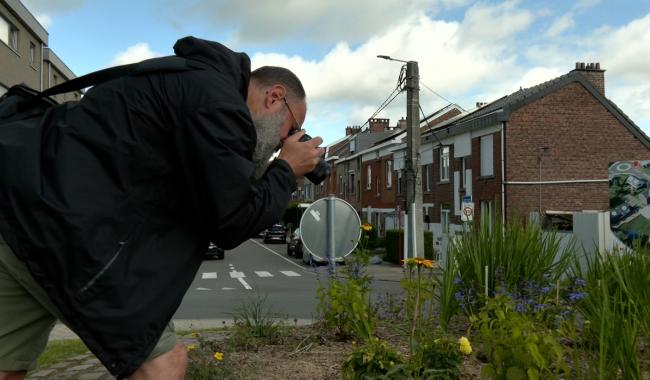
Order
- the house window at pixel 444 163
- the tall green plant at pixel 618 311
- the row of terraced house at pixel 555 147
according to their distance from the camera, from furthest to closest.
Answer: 1. the house window at pixel 444 163
2. the row of terraced house at pixel 555 147
3. the tall green plant at pixel 618 311

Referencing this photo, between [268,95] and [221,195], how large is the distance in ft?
1.87

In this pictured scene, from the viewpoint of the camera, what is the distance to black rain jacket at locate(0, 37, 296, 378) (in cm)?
181

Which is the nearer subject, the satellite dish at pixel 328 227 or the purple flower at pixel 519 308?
the purple flower at pixel 519 308

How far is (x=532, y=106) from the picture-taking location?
84.8ft

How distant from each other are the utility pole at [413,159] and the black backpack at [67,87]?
17173 mm

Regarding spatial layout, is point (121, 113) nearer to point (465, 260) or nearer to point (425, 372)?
point (425, 372)

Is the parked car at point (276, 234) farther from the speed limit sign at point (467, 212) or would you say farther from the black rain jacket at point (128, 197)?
the black rain jacket at point (128, 197)

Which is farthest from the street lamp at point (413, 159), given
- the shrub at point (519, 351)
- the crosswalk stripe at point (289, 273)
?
the shrub at point (519, 351)

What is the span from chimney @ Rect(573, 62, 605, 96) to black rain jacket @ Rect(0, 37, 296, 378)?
2813 cm

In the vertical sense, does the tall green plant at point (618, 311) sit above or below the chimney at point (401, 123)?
below

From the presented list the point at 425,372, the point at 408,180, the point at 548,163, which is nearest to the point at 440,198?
the point at 548,163

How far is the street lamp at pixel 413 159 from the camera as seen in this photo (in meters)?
19.1

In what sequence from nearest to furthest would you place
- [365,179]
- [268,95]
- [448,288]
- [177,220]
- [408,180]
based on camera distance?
[177,220]
[268,95]
[448,288]
[408,180]
[365,179]

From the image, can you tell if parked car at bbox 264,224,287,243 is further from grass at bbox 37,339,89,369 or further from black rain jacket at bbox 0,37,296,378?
black rain jacket at bbox 0,37,296,378
